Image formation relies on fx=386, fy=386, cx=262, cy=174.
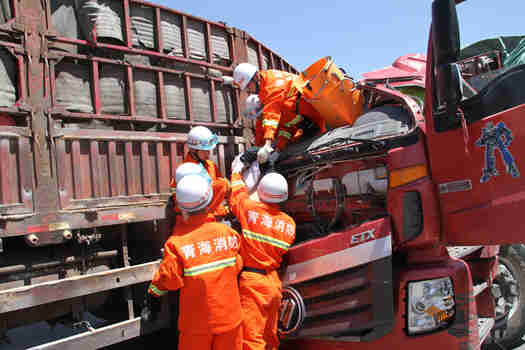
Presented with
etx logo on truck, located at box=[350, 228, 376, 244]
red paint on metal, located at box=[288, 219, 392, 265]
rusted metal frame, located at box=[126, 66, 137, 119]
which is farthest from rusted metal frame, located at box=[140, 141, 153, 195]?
etx logo on truck, located at box=[350, 228, 376, 244]

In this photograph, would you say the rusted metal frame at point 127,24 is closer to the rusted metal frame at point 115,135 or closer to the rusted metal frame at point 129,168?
the rusted metal frame at point 115,135

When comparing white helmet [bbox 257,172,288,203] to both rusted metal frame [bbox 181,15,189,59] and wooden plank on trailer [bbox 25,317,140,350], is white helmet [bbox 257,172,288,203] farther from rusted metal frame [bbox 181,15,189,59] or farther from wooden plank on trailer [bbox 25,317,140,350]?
rusted metal frame [bbox 181,15,189,59]

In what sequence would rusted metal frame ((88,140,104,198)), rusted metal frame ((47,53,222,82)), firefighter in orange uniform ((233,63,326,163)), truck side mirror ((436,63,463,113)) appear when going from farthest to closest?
firefighter in orange uniform ((233,63,326,163)) < rusted metal frame ((47,53,222,82)) < rusted metal frame ((88,140,104,198)) < truck side mirror ((436,63,463,113))

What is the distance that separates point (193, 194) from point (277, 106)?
1.67 m

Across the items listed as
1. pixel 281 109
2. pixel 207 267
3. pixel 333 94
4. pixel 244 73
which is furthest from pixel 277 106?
pixel 207 267

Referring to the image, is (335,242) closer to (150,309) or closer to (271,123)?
(271,123)

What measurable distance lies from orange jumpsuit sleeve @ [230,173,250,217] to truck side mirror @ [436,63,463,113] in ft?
6.27

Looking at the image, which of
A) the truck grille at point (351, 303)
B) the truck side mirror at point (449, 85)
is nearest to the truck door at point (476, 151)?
the truck side mirror at point (449, 85)

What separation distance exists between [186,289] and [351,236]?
134 cm

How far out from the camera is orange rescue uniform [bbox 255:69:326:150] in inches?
166

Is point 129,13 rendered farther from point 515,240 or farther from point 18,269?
point 515,240

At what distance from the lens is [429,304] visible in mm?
2951

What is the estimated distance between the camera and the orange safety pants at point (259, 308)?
3197mm

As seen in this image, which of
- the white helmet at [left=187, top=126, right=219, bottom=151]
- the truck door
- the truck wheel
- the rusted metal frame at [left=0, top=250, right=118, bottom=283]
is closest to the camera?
the truck door
